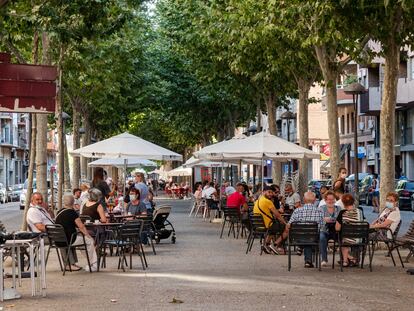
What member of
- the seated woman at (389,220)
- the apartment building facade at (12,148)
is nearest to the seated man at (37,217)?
the seated woman at (389,220)

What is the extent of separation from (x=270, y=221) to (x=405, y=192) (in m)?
28.6

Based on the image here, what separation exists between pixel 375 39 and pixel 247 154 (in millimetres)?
6173

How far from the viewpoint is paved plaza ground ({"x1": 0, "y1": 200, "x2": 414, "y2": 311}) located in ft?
42.9

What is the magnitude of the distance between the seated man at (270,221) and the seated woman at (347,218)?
1887 mm

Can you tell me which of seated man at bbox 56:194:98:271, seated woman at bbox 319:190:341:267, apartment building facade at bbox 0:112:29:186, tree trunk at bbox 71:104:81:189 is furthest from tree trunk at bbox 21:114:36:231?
apartment building facade at bbox 0:112:29:186

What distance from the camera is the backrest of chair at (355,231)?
59.1ft

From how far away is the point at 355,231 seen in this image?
18031mm

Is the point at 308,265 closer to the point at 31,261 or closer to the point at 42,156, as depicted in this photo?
the point at 31,261

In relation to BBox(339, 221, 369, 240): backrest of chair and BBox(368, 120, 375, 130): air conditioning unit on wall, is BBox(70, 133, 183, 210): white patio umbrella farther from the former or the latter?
BBox(368, 120, 375, 130): air conditioning unit on wall

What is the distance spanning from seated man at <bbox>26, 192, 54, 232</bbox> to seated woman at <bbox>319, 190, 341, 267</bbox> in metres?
4.66

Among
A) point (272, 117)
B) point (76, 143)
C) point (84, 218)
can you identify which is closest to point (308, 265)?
point (84, 218)

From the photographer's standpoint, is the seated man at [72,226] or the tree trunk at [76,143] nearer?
the seated man at [72,226]

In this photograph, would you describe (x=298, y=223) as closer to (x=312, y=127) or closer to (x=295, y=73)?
(x=295, y=73)

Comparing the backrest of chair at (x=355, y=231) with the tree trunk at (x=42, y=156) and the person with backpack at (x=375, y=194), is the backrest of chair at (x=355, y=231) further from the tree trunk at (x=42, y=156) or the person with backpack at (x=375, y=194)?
the person with backpack at (x=375, y=194)
